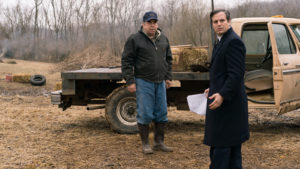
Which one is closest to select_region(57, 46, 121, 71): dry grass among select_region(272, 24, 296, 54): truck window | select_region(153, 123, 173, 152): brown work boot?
select_region(272, 24, 296, 54): truck window

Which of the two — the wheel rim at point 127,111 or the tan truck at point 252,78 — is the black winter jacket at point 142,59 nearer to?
the tan truck at point 252,78

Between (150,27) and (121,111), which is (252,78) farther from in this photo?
(121,111)

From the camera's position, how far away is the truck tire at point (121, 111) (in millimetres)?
6328

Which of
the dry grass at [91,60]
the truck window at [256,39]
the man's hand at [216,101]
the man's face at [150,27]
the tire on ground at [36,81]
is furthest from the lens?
the dry grass at [91,60]

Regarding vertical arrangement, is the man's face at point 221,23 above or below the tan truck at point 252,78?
above

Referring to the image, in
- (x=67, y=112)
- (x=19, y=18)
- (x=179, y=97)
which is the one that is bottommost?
(x=67, y=112)

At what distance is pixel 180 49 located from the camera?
619 centimetres

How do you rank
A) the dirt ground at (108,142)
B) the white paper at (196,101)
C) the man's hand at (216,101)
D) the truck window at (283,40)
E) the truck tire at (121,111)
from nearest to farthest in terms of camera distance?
1. the man's hand at (216,101)
2. the white paper at (196,101)
3. the dirt ground at (108,142)
4. the truck window at (283,40)
5. the truck tire at (121,111)

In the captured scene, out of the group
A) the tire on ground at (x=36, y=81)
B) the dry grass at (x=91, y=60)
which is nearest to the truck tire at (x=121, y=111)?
the tire on ground at (x=36, y=81)

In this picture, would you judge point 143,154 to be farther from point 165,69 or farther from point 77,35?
point 77,35

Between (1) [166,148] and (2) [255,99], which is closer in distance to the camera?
(1) [166,148]

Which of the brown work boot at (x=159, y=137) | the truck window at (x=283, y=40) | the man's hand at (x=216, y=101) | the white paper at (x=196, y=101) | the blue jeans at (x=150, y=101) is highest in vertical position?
the truck window at (x=283, y=40)

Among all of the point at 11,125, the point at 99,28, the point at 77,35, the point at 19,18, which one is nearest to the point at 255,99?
the point at 11,125

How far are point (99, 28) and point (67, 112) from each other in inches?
668
